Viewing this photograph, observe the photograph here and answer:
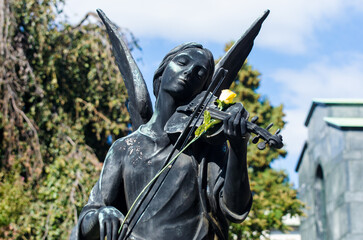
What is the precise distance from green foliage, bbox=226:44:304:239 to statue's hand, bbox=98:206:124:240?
10.5m

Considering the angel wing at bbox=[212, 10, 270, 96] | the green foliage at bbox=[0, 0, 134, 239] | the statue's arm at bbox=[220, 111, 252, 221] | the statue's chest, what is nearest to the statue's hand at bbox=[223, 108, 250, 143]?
the statue's arm at bbox=[220, 111, 252, 221]

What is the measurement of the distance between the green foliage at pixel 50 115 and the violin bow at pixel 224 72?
8.88 metres

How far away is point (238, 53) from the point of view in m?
5.61

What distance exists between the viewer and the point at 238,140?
176 inches

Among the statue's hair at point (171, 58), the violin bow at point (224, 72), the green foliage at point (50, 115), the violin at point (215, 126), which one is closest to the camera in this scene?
the violin at point (215, 126)

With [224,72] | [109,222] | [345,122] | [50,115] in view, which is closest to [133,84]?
[224,72]

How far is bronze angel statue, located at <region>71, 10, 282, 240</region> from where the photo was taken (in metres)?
4.71

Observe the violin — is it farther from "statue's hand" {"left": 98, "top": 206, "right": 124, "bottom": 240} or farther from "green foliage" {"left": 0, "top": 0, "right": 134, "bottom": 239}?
"green foliage" {"left": 0, "top": 0, "right": 134, "bottom": 239}

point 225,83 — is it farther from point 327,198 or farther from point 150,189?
point 327,198

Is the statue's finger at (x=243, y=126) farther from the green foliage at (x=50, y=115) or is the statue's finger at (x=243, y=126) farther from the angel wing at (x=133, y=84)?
the green foliage at (x=50, y=115)

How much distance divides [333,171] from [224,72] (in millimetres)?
13182

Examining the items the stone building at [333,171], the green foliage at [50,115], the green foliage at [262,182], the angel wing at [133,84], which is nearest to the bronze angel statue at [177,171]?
the angel wing at [133,84]

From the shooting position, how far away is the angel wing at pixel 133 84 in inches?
226

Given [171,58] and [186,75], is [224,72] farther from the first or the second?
[171,58]
